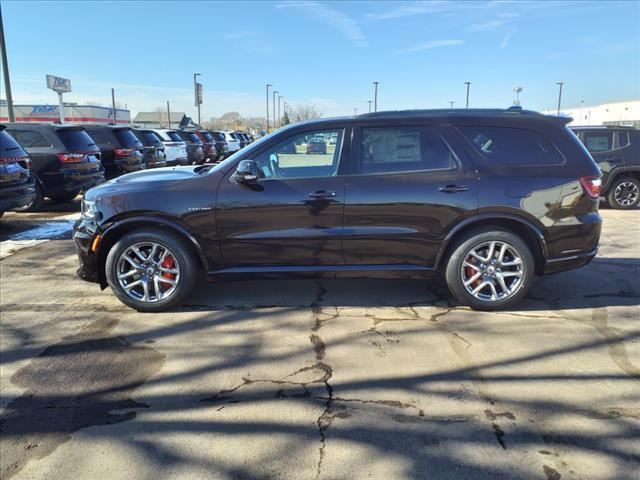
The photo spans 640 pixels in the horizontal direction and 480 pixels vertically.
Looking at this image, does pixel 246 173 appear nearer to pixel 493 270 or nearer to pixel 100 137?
pixel 493 270

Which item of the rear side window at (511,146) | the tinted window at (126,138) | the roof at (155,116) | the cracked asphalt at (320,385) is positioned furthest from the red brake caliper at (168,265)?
the roof at (155,116)

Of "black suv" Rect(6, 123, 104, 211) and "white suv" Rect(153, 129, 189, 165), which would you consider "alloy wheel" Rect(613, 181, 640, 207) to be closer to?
"black suv" Rect(6, 123, 104, 211)

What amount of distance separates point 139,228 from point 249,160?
124 centimetres

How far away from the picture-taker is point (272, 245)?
4.50 metres

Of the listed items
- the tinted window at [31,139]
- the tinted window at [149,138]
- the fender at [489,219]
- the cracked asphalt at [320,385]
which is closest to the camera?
the cracked asphalt at [320,385]

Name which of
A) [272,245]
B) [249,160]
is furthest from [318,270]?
[249,160]

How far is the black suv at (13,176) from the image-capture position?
Result: 7867 millimetres

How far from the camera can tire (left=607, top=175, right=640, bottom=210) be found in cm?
1074

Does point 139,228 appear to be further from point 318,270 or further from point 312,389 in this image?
point 312,389

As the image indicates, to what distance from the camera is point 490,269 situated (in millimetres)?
4559

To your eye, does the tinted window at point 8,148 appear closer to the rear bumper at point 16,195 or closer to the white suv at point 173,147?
the rear bumper at point 16,195

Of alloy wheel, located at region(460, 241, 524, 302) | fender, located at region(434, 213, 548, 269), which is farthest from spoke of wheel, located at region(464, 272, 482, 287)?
fender, located at region(434, 213, 548, 269)

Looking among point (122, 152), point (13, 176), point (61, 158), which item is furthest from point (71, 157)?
point (122, 152)

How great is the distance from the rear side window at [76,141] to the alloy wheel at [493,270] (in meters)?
8.86
